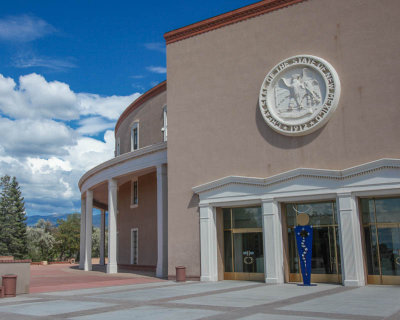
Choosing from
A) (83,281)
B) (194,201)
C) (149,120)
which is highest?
(149,120)

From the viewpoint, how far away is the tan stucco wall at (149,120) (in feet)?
105

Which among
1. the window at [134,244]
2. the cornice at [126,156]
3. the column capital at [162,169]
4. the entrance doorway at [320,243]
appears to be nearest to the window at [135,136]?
the cornice at [126,156]

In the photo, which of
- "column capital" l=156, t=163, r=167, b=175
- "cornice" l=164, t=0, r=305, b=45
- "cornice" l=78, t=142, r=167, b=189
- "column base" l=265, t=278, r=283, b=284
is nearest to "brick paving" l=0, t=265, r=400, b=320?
"column base" l=265, t=278, r=283, b=284

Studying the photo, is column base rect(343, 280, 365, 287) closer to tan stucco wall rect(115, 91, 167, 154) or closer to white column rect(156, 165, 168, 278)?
white column rect(156, 165, 168, 278)

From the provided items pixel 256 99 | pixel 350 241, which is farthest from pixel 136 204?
pixel 350 241

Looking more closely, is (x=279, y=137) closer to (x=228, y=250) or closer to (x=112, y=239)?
(x=228, y=250)

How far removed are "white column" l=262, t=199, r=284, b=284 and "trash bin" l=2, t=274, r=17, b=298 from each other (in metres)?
10.2

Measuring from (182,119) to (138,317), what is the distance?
45.3 ft

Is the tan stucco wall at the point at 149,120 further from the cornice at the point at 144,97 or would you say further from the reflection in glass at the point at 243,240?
the reflection in glass at the point at 243,240

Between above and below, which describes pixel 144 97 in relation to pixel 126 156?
above

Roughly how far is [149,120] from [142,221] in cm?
772

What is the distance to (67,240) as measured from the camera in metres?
71.7

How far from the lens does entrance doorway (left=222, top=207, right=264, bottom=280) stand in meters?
20.1

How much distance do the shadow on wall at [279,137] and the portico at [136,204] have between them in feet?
22.3
